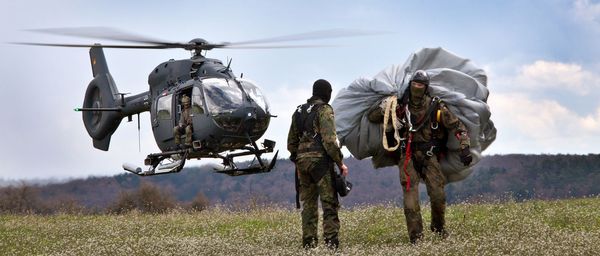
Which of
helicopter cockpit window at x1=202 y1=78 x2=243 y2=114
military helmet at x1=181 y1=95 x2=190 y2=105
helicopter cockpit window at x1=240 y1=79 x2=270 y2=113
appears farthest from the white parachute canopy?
military helmet at x1=181 y1=95 x2=190 y2=105

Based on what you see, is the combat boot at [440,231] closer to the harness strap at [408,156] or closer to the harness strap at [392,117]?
the harness strap at [408,156]

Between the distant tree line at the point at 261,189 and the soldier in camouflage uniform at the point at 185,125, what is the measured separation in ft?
7.21

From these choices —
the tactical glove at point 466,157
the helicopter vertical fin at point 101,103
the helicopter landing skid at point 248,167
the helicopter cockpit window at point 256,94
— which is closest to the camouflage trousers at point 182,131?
the helicopter landing skid at point 248,167

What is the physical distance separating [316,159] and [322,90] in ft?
3.15

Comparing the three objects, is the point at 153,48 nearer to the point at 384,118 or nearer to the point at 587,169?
the point at 384,118

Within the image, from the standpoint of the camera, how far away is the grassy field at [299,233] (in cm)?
1138

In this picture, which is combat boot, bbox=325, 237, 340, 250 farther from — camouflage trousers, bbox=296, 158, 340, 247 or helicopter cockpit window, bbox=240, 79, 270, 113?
helicopter cockpit window, bbox=240, 79, 270, 113

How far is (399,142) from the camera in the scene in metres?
12.5

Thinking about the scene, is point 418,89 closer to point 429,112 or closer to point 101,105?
point 429,112

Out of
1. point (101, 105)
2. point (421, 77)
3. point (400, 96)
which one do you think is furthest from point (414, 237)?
point (101, 105)

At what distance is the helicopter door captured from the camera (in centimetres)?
1991

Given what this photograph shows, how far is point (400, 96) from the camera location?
41.6ft

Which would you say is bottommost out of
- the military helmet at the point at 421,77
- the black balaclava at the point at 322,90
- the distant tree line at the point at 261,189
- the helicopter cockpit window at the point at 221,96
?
the distant tree line at the point at 261,189

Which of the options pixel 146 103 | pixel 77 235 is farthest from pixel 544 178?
pixel 77 235
